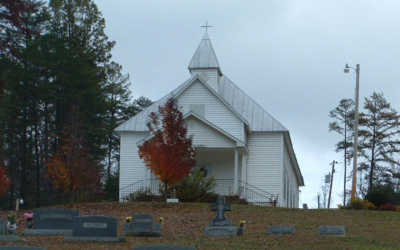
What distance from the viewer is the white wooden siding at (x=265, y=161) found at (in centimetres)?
3953

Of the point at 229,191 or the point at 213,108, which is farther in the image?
the point at 213,108

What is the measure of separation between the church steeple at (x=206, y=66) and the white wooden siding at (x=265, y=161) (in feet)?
14.0

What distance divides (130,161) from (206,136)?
5.91 m

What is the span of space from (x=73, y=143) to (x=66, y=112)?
17.9 m

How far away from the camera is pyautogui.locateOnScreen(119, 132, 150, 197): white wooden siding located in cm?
3962

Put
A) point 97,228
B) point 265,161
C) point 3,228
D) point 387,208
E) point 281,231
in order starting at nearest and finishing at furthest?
point 97,228
point 3,228
point 281,231
point 387,208
point 265,161

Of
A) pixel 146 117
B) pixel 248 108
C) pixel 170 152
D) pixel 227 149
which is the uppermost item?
pixel 248 108

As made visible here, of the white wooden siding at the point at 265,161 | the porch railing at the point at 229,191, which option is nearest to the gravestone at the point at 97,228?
the porch railing at the point at 229,191

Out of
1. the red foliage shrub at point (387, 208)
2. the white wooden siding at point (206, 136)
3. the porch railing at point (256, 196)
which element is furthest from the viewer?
the porch railing at point (256, 196)

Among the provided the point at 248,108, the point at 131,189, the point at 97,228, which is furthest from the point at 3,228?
the point at 248,108

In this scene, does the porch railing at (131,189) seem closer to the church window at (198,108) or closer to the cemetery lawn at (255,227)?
the church window at (198,108)

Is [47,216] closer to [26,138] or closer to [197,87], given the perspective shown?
[197,87]

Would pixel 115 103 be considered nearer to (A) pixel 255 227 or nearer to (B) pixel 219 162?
(B) pixel 219 162

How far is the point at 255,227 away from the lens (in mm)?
23906
